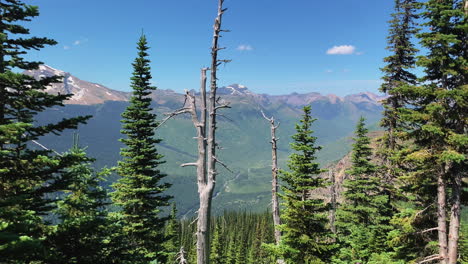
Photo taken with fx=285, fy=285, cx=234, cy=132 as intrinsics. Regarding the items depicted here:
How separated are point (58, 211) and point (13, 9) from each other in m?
7.23

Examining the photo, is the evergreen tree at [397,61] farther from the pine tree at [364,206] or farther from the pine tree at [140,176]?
the pine tree at [140,176]

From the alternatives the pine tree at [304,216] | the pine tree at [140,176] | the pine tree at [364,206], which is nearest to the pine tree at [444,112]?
the pine tree at [304,216]

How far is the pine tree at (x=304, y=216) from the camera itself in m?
16.1

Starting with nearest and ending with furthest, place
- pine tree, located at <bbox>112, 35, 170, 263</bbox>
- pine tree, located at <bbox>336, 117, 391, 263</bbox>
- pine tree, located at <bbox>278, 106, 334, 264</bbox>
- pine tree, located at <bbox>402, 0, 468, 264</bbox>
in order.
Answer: pine tree, located at <bbox>402, 0, 468, 264</bbox>
pine tree, located at <bbox>278, 106, 334, 264</bbox>
pine tree, located at <bbox>112, 35, 170, 263</bbox>
pine tree, located at <bbox>336, 117, 391, 263</bbox>

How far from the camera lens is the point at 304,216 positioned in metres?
16.3

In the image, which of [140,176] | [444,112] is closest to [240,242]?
[140,176]

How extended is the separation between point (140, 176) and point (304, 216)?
11.0 meters

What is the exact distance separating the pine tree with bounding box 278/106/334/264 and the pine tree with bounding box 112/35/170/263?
8.60m

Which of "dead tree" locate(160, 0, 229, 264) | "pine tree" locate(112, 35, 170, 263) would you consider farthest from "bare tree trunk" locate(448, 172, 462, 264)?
"pine tree" locate(112, 35, 170, 263)

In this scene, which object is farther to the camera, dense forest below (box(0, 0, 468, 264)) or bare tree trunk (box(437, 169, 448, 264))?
bare tree trunk (box(437, 169, 448, 264))

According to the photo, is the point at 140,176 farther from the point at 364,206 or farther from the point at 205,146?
the point at 364,206

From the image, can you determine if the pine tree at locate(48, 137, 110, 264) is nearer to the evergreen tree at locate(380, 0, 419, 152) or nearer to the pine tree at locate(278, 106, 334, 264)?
the pine tree at locate(278, 106, 334, 264)

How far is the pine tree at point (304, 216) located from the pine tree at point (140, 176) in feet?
28.2

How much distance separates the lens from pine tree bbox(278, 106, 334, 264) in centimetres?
1612
